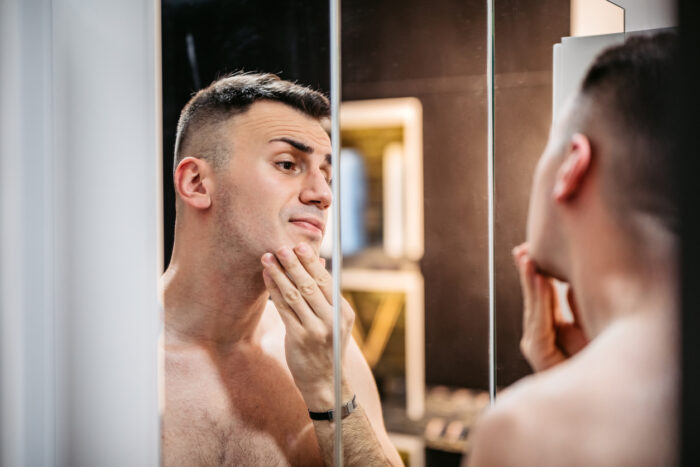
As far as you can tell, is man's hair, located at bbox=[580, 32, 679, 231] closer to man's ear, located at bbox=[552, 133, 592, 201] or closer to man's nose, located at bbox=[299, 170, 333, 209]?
man's ear, located at bbox=[552, 133, 592, 201]

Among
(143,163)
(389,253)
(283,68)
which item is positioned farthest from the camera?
(143,163)

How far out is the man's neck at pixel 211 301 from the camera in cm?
175

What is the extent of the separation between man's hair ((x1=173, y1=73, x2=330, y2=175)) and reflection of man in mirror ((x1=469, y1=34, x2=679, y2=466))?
63cm

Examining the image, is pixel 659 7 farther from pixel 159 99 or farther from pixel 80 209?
pixel 80 209

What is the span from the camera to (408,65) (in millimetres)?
1491

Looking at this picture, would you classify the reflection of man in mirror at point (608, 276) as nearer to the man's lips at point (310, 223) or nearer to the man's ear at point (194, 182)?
the man's lips at point (310, 223)

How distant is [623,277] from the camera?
4.01 ft

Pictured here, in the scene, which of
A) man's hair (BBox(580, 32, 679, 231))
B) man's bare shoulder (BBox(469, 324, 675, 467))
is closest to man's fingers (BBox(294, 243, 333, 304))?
man's bare shoulder (BBox(469, 324, 675, 467))

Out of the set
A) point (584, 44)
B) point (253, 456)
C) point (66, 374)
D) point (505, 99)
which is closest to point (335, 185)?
point (505, 99)

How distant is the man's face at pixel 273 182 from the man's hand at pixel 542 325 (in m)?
0.53

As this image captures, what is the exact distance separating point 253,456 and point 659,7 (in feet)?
4.77

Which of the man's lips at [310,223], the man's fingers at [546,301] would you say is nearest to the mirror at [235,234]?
the man's lips at [310,223]

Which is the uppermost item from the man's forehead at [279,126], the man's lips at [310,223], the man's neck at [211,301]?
the man's forehead at [279,126]

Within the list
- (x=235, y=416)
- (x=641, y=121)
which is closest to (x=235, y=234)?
(x=235, y=416)
